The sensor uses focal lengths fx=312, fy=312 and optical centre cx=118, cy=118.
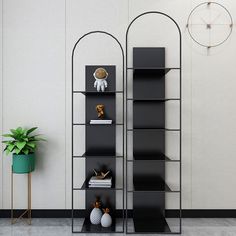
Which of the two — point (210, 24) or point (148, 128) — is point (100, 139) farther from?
point (210, 24)

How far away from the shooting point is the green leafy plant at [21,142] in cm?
256

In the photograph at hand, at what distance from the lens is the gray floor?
251 centimetres

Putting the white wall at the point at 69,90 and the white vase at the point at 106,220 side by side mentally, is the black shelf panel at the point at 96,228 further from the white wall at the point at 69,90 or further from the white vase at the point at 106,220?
the white wall at the point at 69,90

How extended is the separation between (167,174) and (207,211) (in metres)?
0.51

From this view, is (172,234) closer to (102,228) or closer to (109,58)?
(102,228)

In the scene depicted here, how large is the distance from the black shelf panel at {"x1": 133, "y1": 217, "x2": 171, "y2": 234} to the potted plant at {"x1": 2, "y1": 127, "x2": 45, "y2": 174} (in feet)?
3.35

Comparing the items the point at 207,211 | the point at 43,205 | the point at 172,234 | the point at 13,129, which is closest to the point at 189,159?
the point at 207,211

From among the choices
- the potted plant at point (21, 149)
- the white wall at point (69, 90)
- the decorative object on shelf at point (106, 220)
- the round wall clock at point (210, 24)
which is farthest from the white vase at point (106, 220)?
the round wall clock at point (210, 24)

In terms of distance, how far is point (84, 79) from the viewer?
2889mm

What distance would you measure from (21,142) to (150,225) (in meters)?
1.28

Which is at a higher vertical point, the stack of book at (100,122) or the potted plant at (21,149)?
the stack of book at (100,122)

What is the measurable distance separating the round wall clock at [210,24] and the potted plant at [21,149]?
175 centimetres

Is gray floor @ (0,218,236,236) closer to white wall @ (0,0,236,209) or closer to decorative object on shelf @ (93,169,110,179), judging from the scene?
white wall @ (0,0,236,209)

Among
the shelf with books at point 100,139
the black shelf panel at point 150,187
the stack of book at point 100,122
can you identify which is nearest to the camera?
the black shelf panel at point 150,187
